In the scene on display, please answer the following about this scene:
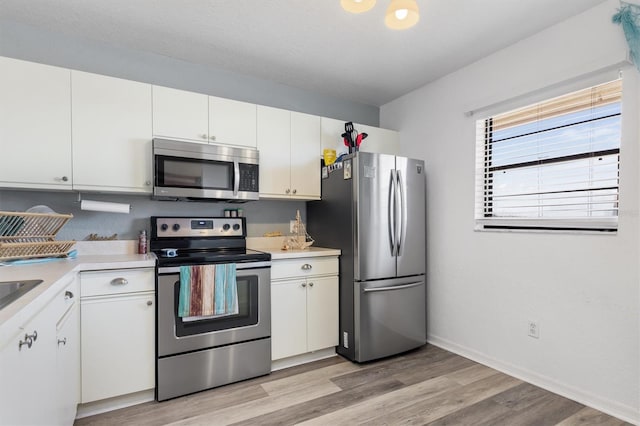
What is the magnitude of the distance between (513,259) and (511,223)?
27 centimetres

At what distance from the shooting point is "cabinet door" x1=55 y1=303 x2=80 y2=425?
1.51 metres

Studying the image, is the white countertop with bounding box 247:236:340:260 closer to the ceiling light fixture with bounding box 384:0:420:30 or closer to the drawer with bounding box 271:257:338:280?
the drawer with bounding box 271:257:338:280

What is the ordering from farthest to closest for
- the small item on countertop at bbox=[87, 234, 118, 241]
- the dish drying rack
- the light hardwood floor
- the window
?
the small item on countertop at bbox=[87, 234, 118, 241] → the window → the light hardwood floor → the dish drying rack

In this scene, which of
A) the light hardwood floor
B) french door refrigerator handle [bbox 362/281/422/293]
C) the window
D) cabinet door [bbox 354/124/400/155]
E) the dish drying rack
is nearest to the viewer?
the dish drying rack

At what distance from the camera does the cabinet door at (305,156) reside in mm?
3033

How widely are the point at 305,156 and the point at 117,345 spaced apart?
1970 millimetres

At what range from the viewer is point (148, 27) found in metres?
2.38

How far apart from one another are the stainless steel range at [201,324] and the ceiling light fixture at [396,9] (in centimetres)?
167

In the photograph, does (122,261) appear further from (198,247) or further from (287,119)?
(287,119)

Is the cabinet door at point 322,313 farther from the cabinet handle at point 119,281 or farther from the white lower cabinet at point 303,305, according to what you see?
the cabinet handle at point 119,281

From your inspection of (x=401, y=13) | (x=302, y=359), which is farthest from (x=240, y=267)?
(x=401, y=13)

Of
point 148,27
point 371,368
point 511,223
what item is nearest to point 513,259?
point 511,223

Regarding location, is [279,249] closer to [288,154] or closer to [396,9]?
[288,154]

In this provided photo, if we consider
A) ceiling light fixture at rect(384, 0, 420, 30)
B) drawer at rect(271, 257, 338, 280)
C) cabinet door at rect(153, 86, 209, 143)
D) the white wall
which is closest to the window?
the white wall
